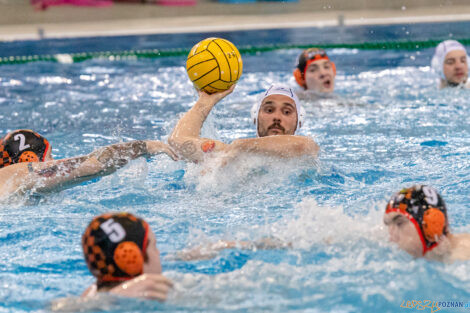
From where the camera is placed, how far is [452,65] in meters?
6.27

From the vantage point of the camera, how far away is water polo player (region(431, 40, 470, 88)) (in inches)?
247

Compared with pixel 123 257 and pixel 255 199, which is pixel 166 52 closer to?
pixel 255 199

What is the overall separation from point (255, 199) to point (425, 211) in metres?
1.29

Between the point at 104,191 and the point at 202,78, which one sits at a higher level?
the point at 202,78

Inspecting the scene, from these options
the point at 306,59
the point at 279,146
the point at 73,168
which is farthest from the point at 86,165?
the point at 306,59

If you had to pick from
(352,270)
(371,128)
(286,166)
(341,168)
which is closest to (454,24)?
(371,128)

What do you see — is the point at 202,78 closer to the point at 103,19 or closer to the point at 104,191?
the point at 104,191

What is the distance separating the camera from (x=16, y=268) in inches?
122

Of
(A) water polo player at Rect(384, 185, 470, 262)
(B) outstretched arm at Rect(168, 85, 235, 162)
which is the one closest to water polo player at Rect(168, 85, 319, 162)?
(B) outstretched arm at Rect(168, 85, 235, 162)

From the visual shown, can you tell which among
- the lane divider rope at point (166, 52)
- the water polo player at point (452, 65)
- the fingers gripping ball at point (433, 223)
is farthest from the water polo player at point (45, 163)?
the lane divider rope at point (166, 52)

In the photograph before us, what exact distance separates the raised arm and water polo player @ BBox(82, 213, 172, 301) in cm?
135

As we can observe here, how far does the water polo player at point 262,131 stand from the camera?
3.69m

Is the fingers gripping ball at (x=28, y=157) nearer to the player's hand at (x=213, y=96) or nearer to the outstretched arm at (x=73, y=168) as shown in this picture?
the outstretched arm at (x=73, y=168)

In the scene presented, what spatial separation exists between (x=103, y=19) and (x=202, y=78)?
327 inches
